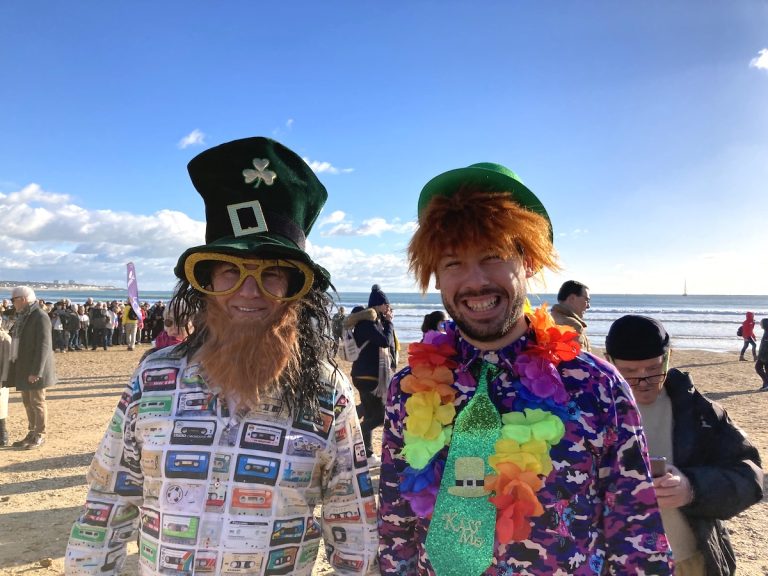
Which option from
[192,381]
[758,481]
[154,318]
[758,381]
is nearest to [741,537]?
[758,481]

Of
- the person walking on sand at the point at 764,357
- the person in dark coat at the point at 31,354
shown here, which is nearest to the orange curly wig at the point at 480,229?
the person in dark coat at the point at 31,354

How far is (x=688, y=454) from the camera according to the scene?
209 cm

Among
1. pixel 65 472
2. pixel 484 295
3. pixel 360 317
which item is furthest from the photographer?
pixel 360 317

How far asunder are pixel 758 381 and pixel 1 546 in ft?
48.1

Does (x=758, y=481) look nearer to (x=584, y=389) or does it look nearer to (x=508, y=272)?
(x=584, y=389)

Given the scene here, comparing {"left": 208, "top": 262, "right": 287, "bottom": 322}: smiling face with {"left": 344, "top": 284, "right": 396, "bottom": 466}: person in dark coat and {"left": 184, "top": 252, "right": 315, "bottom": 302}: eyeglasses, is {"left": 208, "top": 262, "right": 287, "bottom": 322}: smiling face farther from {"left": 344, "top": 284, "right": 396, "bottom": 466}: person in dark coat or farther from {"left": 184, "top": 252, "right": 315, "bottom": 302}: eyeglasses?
{"left": 344, "top": 284, "right": 396, "bottom": 466}: person in dark coat

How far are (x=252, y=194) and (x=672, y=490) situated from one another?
6.07ft

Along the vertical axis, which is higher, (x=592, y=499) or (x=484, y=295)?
(x=484, y=295)

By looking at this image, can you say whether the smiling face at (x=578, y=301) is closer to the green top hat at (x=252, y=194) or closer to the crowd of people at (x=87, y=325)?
the green top hat at (x=252, y=194)

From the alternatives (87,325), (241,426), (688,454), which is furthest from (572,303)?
(87,325)

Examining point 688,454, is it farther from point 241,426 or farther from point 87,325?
point 87,325

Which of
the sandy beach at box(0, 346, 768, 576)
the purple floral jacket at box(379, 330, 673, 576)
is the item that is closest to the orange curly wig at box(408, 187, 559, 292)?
the purple floral jacket at box(379, 330, 673, 576)

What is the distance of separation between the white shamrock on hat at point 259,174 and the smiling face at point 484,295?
0.68 meters

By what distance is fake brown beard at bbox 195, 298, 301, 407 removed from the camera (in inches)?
67.0
